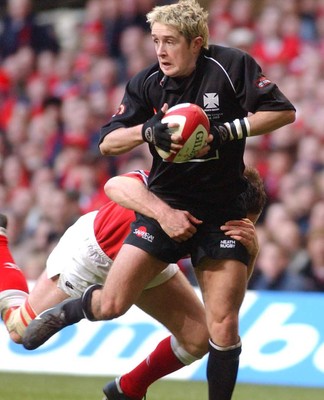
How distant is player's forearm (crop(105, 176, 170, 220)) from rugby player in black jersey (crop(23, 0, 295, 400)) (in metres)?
Answer: 0.07

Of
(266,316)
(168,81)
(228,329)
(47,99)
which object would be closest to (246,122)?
(168,81)

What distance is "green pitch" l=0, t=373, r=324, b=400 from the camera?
7.63 m

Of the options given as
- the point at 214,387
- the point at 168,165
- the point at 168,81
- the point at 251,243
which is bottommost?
the point at 214,387

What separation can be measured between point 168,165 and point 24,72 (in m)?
7.87

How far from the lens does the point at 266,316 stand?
8.84m

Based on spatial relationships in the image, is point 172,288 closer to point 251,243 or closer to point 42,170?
point 251,243

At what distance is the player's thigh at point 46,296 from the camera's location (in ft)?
21.6

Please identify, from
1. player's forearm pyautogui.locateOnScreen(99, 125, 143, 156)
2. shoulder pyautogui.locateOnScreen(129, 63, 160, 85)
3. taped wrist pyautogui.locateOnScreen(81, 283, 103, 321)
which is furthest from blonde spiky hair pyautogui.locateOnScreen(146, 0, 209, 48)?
taped wrist pyautogui.locateOnScreen(81, 283, 103, 321)

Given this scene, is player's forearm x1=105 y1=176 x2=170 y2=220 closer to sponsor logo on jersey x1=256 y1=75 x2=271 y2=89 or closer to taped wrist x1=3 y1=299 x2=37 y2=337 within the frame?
sponsor logo on jersey x1=256 y1=75 x2=271 y2=89

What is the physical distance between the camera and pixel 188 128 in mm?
5527

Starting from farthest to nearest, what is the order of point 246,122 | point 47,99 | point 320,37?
1. point 47,99
2. point 320,37
3. point 246,122

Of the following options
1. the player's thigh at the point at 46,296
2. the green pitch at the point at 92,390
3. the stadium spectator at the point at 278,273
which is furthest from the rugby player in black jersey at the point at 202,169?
the stadium spectator at the point at 278,273

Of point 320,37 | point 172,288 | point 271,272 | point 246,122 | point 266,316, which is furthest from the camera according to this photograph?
point 320,37

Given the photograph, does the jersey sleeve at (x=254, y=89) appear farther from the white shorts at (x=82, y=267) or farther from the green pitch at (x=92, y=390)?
the green pitch at (x=92, y=390)
